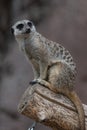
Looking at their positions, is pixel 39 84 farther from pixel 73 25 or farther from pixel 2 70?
pixel 2 70

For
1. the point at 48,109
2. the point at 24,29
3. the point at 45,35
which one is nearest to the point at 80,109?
the point at 48,109

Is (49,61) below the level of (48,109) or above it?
above

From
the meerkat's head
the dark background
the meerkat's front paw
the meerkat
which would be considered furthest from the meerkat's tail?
the dark background

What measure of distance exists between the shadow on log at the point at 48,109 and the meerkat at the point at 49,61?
0.10 meters

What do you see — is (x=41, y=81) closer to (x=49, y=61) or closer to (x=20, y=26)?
(x=49, y=61)

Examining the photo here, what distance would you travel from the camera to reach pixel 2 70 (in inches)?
364

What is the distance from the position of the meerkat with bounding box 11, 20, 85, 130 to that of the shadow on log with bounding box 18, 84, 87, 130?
0.34 ft

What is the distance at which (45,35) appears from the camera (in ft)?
28.5

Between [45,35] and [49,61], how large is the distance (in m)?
3.81

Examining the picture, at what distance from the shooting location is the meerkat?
4781mm

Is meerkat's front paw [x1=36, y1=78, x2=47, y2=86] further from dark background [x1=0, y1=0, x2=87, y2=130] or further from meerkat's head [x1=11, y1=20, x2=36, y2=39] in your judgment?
dark background [x1=0, y1=0, x2=87, y2=130]

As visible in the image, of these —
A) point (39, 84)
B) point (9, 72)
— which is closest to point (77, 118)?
point (39, 84)

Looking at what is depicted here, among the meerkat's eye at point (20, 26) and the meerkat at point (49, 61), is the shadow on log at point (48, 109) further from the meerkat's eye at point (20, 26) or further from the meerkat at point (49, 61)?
the meerkat's eye at point (20, 26)

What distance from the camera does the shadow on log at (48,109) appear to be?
446 cm
